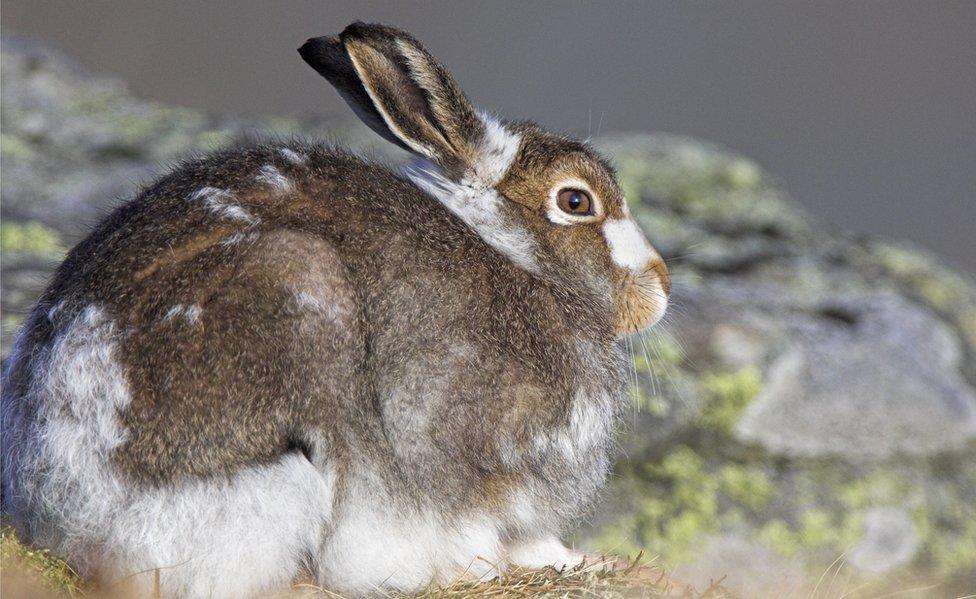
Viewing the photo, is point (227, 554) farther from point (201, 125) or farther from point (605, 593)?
point (201, 125)

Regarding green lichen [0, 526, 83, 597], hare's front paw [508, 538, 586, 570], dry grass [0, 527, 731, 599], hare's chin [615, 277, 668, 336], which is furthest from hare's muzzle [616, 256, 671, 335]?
green lichen [0, 526, 83, 597]

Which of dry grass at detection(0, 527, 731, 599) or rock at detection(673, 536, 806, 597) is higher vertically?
rock at detection(673, 536, 806, 597)

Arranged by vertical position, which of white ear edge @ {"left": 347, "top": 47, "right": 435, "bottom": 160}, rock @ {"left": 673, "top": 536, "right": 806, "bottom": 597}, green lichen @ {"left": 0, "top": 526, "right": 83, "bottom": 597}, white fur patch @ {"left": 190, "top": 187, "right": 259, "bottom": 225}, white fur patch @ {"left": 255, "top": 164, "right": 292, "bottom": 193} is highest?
white ear edge @ {"left": 347, "top": 47, "right": 435, "bottom": 160}

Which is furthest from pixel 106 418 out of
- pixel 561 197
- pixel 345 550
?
pixel 561 197

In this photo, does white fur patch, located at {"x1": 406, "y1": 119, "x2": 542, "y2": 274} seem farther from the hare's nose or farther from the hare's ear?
the hare's nose

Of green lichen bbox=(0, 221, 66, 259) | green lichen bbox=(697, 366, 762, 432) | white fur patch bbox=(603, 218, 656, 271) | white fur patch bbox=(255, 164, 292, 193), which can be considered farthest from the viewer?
green lichen bbox=(697, 366, 762, 432)

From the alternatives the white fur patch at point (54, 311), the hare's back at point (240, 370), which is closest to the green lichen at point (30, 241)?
the white fur patch at point (54, 311)
